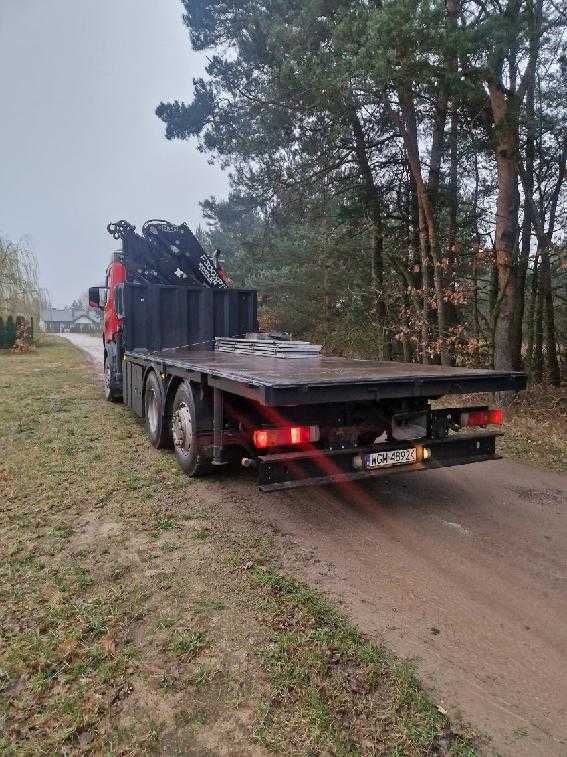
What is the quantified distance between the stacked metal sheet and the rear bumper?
203 centimetres

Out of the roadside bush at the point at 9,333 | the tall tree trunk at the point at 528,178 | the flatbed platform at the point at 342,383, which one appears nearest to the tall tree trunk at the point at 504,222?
the tall tree trunk at the point at 528,178

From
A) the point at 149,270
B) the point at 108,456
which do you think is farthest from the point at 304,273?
the point at 108,456

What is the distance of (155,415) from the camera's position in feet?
20.7

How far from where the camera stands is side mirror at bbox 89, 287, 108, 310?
10.3 meters

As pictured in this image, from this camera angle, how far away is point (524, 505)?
4.47 m

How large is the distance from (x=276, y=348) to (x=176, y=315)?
9.15 ft

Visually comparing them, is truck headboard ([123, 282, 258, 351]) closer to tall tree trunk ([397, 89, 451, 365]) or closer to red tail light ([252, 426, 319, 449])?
tall tree trunk ([397, 89, 451, 365])

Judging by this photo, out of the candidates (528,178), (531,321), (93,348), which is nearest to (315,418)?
(528,178)

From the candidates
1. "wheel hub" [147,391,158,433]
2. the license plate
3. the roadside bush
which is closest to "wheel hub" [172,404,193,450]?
"wheel hub" [147,391,158,433]

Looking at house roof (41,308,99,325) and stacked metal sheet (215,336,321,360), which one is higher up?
house roof (41,308,99,325)

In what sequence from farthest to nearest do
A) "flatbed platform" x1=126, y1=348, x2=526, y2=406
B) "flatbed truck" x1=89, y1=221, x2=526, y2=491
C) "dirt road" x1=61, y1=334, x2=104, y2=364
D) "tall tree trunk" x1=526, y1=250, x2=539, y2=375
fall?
"dirt road" x1=61, y1=334, x2=104, y2=364 < "tall tree trunk" x1=526, y1=250, x2=539, y2=375 < "flatbed truck" x1=89, y1=221, x2=526, y2=491 < "flatbed platform" x1=126, y1=348, x2=526, y2=406

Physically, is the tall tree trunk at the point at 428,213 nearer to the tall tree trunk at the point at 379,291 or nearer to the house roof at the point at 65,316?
the tall tree trunk at the point at 379,291

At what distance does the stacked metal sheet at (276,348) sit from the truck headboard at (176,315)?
4.29 ft

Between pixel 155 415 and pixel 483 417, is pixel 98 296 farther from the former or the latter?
pixel 483 417
